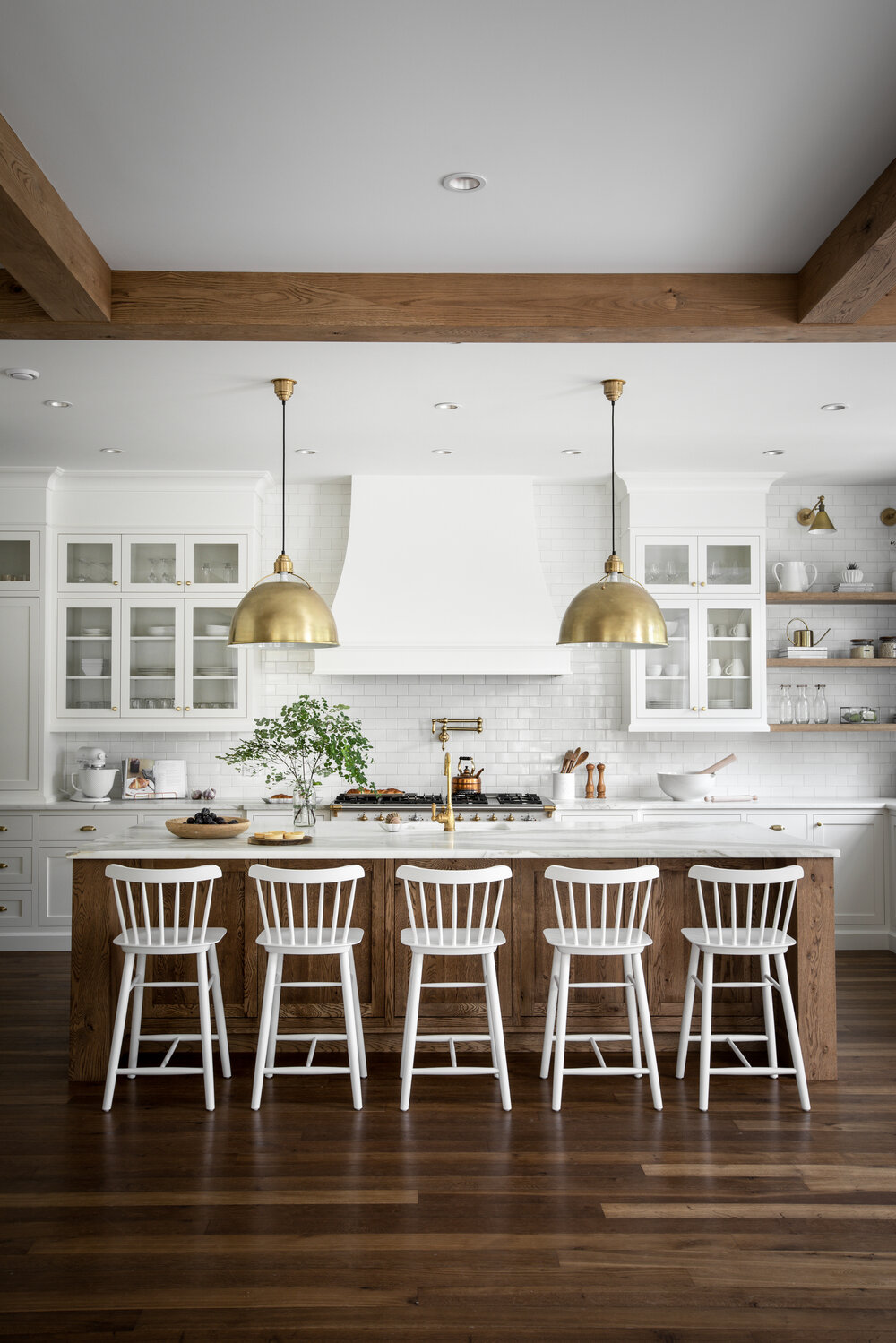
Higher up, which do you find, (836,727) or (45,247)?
(45,247)

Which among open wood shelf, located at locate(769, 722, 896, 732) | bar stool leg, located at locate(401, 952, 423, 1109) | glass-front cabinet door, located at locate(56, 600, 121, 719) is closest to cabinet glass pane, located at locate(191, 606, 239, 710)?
glass-front cabinet door, located at locate(56, 600, 121, 719)

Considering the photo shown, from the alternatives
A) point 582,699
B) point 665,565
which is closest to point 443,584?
point 582,699

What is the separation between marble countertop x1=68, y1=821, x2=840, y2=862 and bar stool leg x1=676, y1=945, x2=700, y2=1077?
1.39ft

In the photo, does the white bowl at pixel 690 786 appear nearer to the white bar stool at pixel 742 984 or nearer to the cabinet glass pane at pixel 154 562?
the white bar stool at pixel 742 984

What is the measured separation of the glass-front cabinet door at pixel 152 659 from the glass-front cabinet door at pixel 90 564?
184 mm

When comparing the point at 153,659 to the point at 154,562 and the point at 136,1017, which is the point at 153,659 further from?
the point at 136,1017

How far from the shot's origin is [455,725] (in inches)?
252

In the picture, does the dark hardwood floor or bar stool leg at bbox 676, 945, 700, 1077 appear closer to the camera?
the dark hardwood floor

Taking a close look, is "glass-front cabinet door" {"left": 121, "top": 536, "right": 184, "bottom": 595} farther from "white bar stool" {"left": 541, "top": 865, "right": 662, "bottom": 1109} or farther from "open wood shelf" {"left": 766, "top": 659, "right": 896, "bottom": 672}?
"open wood shelf" {"left": 766, "top": 659, "right": 896, "bottom": 672}

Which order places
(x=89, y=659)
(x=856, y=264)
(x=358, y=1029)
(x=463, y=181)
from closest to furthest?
(x=463, y=181)
(x=856, y=264)
(x=358, y=1029)
(x=89, y=659)

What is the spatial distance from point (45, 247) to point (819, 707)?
522cm

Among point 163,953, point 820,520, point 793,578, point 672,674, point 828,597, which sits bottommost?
point 163,953

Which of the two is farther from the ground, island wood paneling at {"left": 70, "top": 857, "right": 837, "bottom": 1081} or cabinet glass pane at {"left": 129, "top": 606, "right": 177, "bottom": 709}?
cabinet glass pane at {"left": 129, "top": 606, "right": 177, "bottom": 709}

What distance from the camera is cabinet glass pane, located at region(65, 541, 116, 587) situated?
20.0ft
